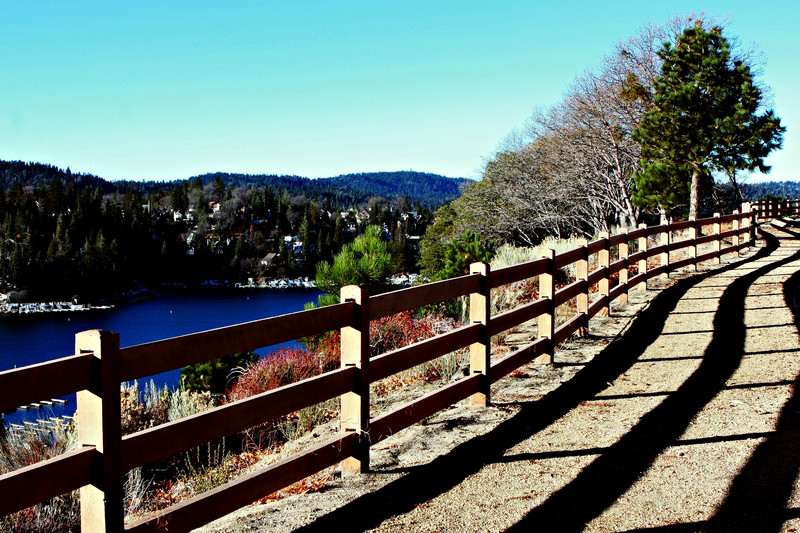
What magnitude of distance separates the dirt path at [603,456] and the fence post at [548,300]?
0.95ft

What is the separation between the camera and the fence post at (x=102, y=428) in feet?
9.62

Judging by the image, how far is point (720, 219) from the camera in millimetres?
17812

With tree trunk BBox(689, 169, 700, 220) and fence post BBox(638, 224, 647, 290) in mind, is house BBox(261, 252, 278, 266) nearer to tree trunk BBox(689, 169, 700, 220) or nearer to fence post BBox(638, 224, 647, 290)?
tree trunk BBox(689, 169, 700, 220)

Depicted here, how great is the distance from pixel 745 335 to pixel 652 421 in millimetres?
4218

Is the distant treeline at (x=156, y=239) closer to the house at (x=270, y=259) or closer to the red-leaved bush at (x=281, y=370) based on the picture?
the house at (x=270, y=259)

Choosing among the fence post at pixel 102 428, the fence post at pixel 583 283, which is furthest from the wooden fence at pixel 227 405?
the fence post at pixel 583 283

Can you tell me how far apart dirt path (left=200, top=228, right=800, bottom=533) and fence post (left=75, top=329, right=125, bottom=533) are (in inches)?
41.4

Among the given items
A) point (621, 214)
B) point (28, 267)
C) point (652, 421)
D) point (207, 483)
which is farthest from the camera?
point (28, 267)

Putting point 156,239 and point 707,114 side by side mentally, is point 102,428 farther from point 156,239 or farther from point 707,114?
point 156,239

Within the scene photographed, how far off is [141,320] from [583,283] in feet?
281

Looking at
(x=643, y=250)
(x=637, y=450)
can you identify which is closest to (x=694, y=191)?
(x=643, y=250)

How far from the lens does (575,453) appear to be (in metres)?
5.04

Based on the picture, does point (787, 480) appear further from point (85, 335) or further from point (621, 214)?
point (621, 214)

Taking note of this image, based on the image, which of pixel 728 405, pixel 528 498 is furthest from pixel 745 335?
pixel 528 498
